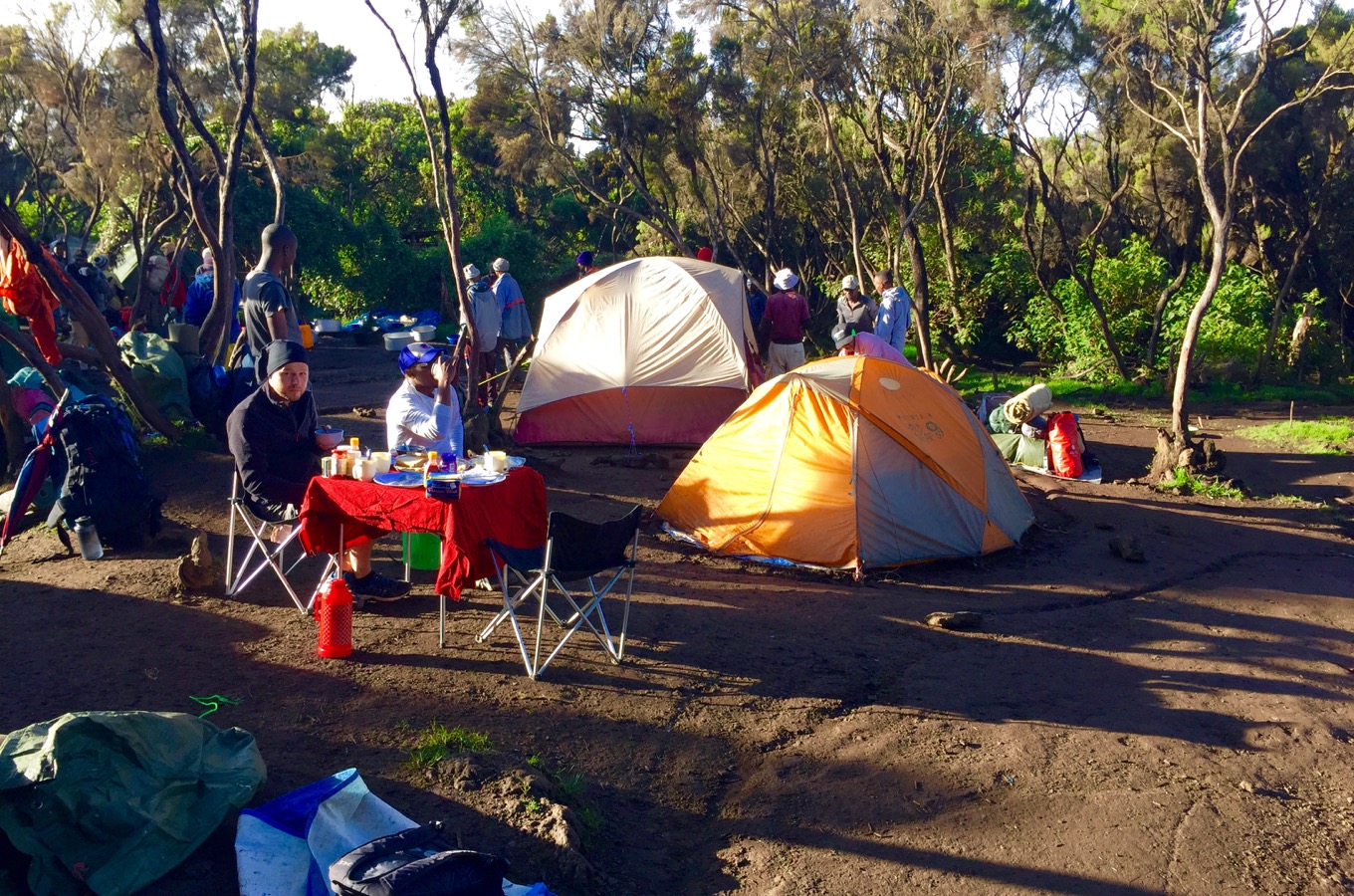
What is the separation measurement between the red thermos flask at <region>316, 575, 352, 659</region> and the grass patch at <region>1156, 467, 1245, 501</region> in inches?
290

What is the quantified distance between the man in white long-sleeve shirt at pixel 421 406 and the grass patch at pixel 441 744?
223 centimetres

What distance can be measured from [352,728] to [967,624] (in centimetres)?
339

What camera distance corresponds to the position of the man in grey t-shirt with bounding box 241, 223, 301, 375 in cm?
716

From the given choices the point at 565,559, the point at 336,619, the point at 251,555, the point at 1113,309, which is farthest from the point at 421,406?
the point at 1113,309

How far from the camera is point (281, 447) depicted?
19.2ft

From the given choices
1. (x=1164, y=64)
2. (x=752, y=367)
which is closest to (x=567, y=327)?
(x=752, y=367)

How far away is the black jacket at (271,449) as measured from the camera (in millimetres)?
5699

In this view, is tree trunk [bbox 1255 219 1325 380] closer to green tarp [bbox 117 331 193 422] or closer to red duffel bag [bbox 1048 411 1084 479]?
red duffel bag [bbox 1048 411 1084 479]

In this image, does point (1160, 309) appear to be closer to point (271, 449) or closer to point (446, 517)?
point (446, 517)

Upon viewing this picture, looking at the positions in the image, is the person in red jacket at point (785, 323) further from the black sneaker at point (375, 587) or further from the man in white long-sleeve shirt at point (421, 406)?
the black sneaker at point (375, 587)

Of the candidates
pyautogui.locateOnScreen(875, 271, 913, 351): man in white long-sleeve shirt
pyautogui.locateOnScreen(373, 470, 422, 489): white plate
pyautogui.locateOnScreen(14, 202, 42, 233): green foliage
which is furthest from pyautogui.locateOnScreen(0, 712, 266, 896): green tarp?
pyautogui.locateOnScreen(14, 202, 42, 233): green foliage

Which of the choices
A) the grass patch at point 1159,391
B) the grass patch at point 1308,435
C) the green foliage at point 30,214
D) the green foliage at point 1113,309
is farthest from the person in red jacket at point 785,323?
the green foliage at point 30,214

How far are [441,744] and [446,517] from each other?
1293 millimetres

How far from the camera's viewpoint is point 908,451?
7.26 meters
